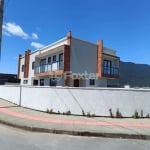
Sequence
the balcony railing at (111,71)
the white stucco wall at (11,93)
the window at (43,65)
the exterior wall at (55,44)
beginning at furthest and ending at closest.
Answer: the balcony railing at (111,71) < the window at (43,65) < the exterior wall at (55,44) < the white stucco wall at (11,93)

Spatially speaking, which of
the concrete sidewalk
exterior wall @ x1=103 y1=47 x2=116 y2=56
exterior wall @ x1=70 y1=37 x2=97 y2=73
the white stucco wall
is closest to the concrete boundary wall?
the concrete sidewalk

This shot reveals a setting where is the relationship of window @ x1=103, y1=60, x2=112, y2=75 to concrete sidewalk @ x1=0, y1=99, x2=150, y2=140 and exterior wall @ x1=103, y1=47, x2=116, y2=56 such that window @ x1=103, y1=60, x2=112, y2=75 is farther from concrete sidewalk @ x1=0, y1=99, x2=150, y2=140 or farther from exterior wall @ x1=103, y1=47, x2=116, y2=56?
concrete sidewalk @ x1=0, y1=99, x2=150, y2=140

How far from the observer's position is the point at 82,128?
9367 mm

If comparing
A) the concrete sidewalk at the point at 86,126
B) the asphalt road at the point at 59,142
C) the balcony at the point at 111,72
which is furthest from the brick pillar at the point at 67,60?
the asphalt road at the point at 59,142

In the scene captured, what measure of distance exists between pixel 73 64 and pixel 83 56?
201 cm

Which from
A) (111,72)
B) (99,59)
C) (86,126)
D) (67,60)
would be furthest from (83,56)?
(86,126)

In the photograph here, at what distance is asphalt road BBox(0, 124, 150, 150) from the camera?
7027mm

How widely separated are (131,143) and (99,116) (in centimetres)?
452

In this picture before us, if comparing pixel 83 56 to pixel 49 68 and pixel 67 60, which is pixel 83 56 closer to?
pixel 67 60

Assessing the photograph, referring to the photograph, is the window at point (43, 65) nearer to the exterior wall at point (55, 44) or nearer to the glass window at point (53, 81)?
the exterior wall at point (55, 44)

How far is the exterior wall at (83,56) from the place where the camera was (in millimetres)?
27609

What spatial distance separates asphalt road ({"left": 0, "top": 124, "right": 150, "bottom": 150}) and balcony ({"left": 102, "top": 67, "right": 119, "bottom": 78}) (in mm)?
23362

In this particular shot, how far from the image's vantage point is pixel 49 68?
30.1 metres

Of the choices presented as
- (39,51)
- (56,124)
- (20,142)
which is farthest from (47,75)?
(20,142)
